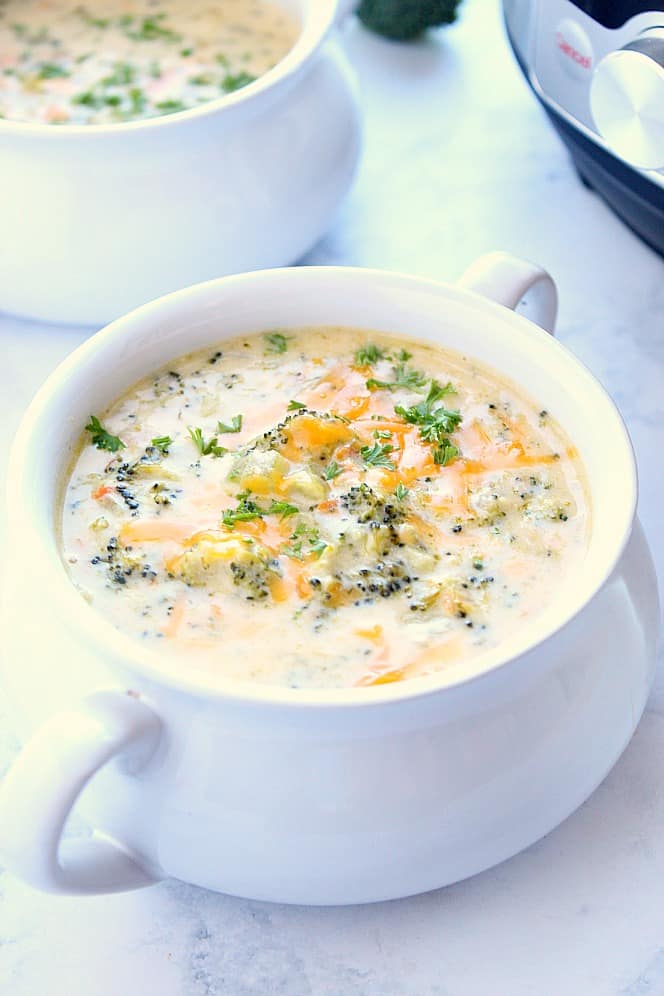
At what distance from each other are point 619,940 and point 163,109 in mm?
986

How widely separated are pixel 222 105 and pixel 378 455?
17.5 inches

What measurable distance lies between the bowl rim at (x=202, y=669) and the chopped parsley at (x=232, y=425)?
0.32ft

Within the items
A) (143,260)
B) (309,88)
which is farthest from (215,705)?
(309,88)

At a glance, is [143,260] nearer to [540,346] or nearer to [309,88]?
[309,88]

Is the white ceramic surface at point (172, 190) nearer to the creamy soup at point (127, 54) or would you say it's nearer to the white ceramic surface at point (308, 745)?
the creamy soup at point (127, 54)

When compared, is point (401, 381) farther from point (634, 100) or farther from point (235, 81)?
point (235, 81)

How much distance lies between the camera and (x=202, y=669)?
919 millimetres

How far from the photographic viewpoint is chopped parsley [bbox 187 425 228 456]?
1.11m

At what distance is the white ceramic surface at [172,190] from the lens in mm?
1340

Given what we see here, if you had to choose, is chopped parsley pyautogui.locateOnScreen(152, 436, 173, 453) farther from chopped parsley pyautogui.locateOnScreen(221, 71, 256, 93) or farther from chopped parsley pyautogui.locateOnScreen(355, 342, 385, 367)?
chopped parsley pyautogui.locateOnScreen(221, 71, 256, 93)

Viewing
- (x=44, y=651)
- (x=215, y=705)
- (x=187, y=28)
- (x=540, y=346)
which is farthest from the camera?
(x=187, y=28)

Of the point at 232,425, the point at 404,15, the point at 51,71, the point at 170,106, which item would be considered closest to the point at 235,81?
the point at 170,106

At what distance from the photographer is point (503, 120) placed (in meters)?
1.80

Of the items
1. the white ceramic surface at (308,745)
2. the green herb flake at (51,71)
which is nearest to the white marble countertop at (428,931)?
the white ceramic surface at (308,745)
